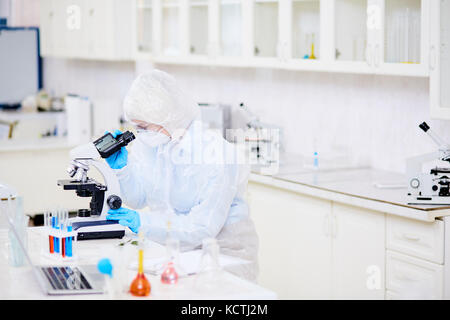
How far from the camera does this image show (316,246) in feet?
11.7

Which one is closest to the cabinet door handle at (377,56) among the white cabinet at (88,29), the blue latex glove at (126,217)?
the blue latex glove at (126,217)

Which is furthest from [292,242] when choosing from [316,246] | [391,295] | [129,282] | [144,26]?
[144,26]

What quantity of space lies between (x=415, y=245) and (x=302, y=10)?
4.73 feet

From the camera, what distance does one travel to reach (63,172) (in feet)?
17.4

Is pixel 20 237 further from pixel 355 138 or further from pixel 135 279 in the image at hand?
pixel 355 138

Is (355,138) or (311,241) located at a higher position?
(355,138)

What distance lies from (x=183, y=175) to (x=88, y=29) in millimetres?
3460

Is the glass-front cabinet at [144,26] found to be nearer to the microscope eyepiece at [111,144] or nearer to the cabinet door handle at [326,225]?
the cabinet door handle at [326,225]

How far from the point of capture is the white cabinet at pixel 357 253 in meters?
3.21

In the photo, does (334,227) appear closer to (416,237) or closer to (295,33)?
(416,237)

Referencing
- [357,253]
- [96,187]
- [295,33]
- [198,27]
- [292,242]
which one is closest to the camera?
[96,187]

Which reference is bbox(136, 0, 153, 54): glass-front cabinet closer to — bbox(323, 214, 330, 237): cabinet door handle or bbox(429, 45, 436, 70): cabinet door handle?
bbox(323, 214, 330, 237): cabinet door handle

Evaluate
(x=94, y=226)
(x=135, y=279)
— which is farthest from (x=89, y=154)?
(x=135, y=279)

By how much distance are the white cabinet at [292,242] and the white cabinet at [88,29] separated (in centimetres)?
214
